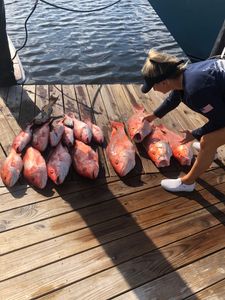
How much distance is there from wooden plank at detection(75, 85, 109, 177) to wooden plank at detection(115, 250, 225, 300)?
1.57 meters

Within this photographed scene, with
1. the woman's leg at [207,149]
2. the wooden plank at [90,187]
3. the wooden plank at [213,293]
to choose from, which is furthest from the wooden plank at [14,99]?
A: the wooden plank at [213,293]

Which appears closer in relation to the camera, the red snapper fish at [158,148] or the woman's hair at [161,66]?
the woman's hair at [161,66]

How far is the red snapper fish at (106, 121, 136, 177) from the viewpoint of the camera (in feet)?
13.6

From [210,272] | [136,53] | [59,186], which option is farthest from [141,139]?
[136,53]

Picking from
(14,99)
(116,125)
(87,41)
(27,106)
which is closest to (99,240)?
(116,125)

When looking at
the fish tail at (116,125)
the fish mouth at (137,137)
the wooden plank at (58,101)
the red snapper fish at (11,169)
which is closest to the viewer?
the red snapper fish at (11,169)

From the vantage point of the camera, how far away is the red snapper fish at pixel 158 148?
432cm

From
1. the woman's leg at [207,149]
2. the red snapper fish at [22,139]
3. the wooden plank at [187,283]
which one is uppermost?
the woman's leg at [207,149]

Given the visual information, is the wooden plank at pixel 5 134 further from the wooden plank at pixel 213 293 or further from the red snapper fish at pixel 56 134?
the wooden plank at pixel 213 293

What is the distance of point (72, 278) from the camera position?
2926mm

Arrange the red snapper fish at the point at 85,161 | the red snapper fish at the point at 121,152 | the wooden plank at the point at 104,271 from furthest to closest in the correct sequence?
the red snapper fish at the point at 121,152, the red snapper fish at the point at 85,161, the wooden plank at the point at 104,271

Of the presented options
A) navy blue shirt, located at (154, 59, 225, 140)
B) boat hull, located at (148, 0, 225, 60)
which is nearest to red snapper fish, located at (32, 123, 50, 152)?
navy blue shirt, located at (154, 59, 225, 140)

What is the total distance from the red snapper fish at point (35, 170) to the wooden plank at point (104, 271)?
1083 mm

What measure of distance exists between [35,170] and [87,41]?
847cm
